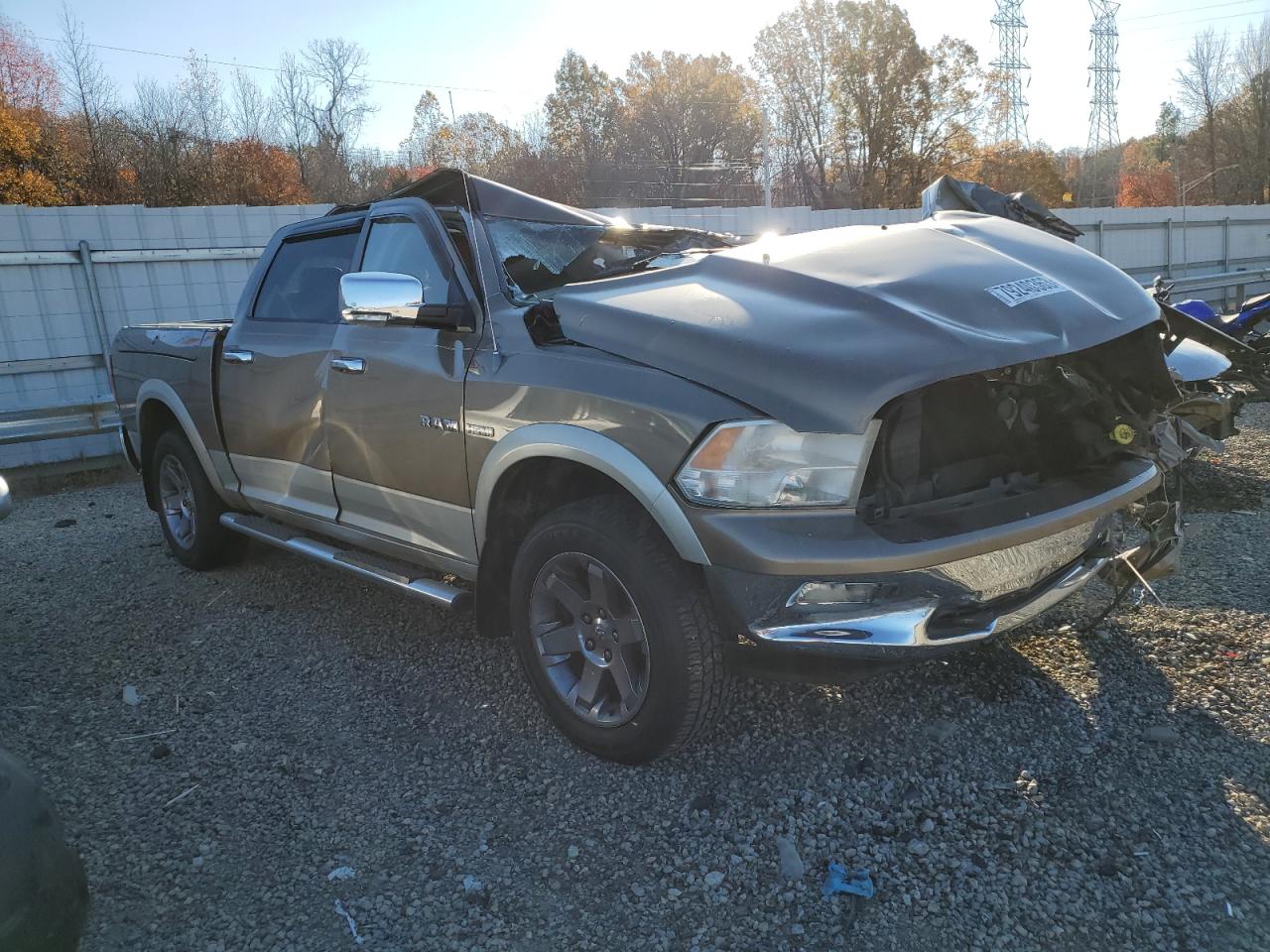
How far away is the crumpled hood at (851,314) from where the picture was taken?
2299 mm

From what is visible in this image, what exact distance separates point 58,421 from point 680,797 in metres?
7.81

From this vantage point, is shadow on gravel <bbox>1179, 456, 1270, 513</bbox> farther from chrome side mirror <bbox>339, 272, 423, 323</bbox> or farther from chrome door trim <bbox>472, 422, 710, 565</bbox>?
chrome side mirror <bbox>339, 272, 423, 323</bbox>

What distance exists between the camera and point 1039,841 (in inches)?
95.7

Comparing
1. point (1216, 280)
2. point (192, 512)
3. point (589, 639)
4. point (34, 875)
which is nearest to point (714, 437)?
point (589, 639)

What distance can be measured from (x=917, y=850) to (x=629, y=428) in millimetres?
1397

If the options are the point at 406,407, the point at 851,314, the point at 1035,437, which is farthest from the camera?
the point at 406,407

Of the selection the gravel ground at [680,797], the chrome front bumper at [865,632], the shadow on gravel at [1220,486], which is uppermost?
the chrome front bumper at [865,632]

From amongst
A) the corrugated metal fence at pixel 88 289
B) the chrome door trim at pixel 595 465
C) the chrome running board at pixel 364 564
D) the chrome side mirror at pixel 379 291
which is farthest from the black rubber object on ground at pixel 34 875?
the corrugated metal fence at pixel 88 289

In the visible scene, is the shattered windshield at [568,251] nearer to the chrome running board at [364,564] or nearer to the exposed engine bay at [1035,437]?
the chrome running board at [364,564]

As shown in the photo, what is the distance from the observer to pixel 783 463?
234 centimetres

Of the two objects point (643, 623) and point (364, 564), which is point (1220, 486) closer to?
point (643, 623)

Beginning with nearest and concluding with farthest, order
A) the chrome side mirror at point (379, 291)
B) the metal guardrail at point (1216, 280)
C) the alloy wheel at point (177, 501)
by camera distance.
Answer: the chrome side mirror at point (379, 291)
the alloy wheel at point (177, 501)
the metal guardrail at point (1216, 280)

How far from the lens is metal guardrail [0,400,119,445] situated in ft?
26.0

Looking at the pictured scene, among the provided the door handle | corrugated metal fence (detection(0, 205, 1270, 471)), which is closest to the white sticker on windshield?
the door handle
